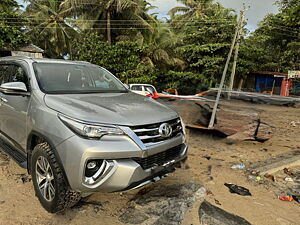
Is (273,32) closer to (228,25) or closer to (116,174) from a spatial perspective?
(228,25)

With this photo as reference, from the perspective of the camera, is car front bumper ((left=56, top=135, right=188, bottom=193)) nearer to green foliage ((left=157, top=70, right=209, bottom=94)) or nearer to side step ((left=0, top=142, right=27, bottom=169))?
side step ((left=0, top=142, right=27, bottom=169))

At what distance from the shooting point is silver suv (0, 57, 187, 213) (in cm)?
195

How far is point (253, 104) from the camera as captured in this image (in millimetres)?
5559

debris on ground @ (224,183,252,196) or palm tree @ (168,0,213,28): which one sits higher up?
palm tree @ (168,0,213,28)

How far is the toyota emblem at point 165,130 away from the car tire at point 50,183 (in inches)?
41.5

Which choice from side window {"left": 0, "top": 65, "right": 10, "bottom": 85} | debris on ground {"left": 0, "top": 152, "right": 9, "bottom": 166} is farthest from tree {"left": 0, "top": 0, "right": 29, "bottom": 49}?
debris on ground {"left": 0, "top": 152, "right": 9, "bottom": 166}

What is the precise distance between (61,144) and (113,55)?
43.4 feet

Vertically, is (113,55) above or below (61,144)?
above

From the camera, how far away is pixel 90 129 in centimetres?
198

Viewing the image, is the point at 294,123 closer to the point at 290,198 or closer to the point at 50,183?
the point at 290,198

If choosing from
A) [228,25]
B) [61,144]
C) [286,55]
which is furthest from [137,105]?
[286,55]

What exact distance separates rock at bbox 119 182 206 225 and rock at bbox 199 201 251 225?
0.19 m

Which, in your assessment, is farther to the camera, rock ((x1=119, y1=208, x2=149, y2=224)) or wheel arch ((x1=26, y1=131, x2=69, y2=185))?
rock ((x1=119, y1=208, x2=149, y2=224))

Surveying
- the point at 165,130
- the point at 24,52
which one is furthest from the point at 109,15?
the point at 165,130
